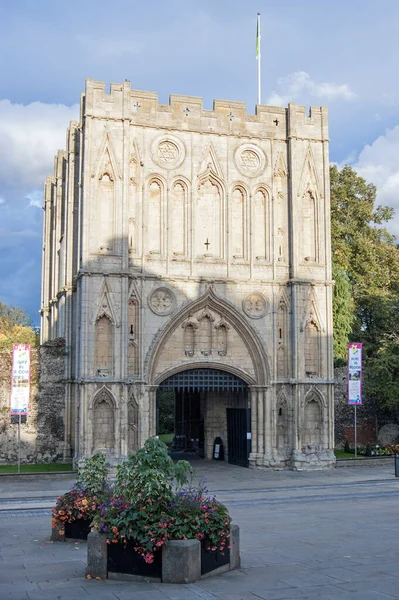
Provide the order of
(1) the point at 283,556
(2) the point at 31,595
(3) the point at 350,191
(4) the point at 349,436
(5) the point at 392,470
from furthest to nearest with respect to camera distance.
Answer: (3) the point at 350,191 → (4) the point at 349,436 → (5) the point at 392,470 → (1) the point at 283,556 → (2) the point at 31,595

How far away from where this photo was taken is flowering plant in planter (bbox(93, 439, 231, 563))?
1097 centimetres

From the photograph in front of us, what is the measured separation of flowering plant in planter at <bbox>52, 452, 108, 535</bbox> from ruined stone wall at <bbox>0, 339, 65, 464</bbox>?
1869cm

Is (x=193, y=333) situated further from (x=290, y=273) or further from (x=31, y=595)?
(x=31, y=595)

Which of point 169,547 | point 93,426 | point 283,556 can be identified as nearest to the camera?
point 169,547

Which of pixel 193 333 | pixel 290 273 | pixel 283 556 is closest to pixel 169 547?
pixel 283 556

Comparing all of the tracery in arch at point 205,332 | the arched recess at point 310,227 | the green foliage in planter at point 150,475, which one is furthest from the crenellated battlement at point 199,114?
Answer: the green foliage in planter at point 150,475

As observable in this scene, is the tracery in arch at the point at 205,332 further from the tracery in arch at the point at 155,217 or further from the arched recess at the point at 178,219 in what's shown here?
the tracery in arch at the point at 155,217

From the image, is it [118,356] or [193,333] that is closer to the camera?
[118,356]

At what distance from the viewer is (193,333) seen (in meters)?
32.5

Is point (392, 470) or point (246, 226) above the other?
point (246, 226)

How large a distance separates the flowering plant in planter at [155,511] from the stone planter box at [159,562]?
15 centimetres

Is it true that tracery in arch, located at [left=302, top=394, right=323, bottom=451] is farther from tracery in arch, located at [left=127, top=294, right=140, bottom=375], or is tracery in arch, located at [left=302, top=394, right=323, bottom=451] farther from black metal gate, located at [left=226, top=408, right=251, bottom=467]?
tracery in arch, located at [left=127, top=294, right=140, bottom=375]

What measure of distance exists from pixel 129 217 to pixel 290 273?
7970 mm

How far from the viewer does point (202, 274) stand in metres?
32.6
